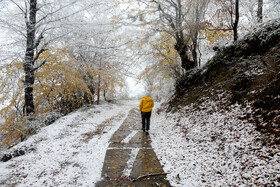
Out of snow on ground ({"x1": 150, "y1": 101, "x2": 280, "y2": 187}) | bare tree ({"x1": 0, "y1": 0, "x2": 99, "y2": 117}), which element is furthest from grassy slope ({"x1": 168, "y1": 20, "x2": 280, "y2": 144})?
bare tree ({"x1": 0, "y1": 0, "x2": 99, "y2": 117})

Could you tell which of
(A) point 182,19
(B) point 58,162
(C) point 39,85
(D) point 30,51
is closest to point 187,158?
(B) point 58,162

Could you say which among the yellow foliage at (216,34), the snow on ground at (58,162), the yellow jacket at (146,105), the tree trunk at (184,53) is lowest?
the snow on ground at (58,162)

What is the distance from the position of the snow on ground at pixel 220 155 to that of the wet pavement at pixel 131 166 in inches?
9.8

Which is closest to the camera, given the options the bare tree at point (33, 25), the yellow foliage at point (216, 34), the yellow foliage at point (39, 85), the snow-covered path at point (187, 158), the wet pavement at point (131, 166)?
the snow-covered path at point (187, 158)

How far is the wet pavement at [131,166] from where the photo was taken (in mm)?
3197

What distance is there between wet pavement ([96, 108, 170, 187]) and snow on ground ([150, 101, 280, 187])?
25cm

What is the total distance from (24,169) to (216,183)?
14.3 feet

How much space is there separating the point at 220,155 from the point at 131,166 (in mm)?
2132

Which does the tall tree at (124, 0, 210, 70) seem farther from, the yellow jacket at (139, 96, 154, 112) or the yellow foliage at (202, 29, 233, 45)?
the yellow jacket at (139, 96, 154, 112)

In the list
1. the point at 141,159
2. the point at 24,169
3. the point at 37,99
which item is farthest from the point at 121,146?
the point at 37,99

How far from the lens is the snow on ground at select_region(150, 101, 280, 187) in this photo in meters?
2.74

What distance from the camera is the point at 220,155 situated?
3.60 meters

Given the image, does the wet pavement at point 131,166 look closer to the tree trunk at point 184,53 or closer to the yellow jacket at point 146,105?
the yellow jacket at point 146,105

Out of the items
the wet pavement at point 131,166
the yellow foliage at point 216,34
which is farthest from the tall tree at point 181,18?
the wet pavement at point 131,166
